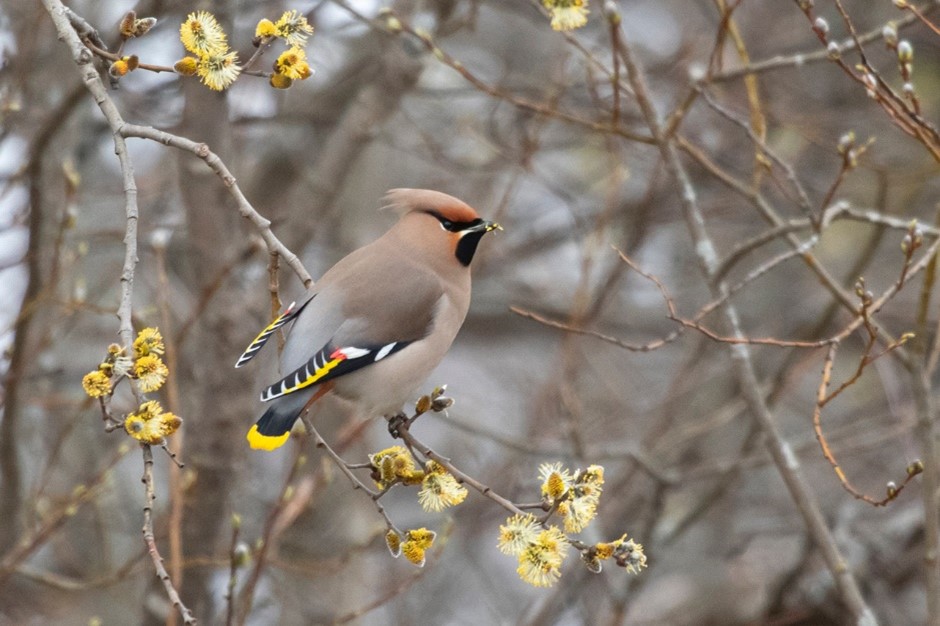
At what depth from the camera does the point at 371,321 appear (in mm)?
3475

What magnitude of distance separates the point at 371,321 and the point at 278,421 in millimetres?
578

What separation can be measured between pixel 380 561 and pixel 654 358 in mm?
3246

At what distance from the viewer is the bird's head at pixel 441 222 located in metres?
3.69

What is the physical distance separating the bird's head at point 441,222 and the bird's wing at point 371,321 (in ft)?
0.36

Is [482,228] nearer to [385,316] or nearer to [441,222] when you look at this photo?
[441,222]

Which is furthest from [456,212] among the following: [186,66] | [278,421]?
[186,66]

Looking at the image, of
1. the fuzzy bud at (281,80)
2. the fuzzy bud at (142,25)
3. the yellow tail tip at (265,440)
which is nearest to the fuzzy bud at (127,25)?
the fuzzy bud at (142,25)

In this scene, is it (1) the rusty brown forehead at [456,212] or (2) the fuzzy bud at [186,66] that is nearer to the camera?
(2) the fuzzy bud at [186,66]

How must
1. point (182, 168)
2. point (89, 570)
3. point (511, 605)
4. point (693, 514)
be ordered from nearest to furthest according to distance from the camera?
point (182, 168) → point (693, 514) → point (89, 570) → point (511, 605)

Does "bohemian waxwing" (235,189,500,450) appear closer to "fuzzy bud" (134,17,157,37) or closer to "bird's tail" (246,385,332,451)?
"bird's tail" (246,385,332,451)

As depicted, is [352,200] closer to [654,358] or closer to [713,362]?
[713,362]

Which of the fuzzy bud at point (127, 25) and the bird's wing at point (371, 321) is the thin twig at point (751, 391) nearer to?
the bird's wing at point (371, 321)

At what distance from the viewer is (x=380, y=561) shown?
26.0 feet

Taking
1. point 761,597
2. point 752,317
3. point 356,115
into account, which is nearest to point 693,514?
point 761,597
